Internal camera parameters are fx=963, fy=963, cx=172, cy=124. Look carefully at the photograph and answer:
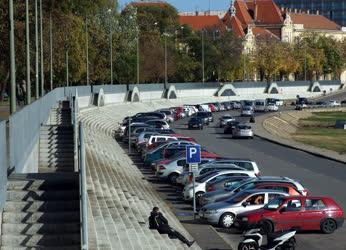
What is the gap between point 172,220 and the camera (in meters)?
27.1

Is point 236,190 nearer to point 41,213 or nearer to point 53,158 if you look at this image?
point 53,158

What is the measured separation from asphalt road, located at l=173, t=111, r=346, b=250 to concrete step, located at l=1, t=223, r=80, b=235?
33.5 ft

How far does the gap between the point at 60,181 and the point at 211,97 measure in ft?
368

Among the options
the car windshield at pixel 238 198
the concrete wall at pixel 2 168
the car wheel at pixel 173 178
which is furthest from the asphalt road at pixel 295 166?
the concrete wall at pixel 2 168

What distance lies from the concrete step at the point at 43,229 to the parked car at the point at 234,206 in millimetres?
12852

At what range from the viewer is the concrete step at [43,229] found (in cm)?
1481

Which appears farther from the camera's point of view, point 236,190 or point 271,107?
point 271,107

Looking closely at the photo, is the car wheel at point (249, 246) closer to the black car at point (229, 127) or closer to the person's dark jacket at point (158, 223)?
the person's dark jacket at point (158, 223)

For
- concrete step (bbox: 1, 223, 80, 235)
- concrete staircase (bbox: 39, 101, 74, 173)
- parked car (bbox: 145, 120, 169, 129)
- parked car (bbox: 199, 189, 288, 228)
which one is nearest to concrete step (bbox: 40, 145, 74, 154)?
concrete staircase (bbox: 39, 101, 74, 173)

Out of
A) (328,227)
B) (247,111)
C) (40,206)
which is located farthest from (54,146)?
(247,111)

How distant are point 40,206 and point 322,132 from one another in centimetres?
7161

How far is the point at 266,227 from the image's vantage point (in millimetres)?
24641

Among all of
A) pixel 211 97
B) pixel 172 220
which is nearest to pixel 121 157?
pixel 172 220

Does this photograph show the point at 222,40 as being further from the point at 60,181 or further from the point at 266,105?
the point at 60,181
